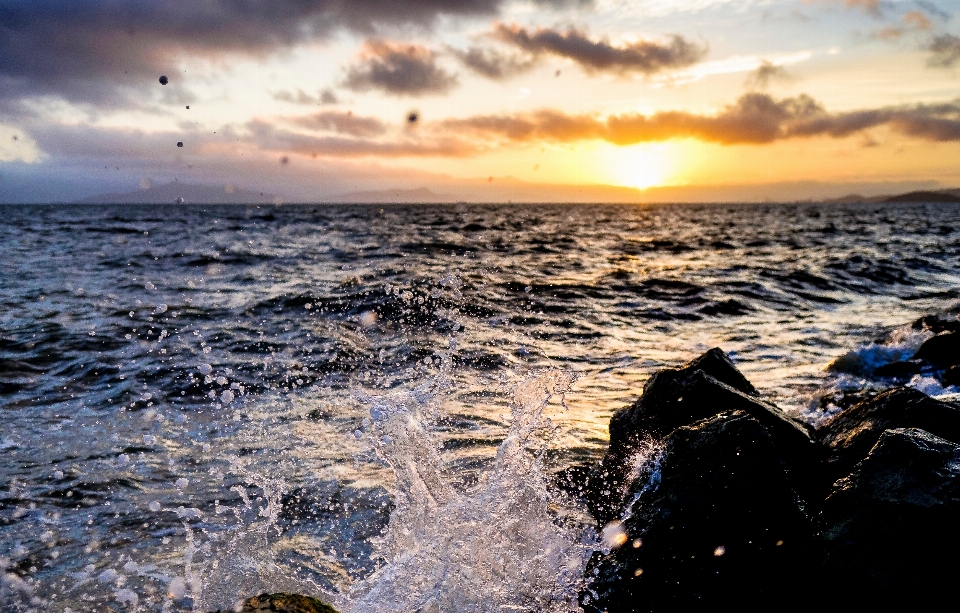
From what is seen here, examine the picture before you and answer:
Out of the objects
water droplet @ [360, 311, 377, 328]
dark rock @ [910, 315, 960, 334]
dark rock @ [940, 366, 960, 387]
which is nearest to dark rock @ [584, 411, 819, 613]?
dark rock @ [940, 366, 960, 387]

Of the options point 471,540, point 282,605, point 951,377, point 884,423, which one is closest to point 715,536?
point 884,423

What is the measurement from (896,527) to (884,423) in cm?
130

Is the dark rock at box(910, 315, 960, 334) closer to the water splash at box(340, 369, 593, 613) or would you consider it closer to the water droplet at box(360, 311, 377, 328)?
the water splash at box(340, 369, 593, 613)

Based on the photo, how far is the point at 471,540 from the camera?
4414 mm

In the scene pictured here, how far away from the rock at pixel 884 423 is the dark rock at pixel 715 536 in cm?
76

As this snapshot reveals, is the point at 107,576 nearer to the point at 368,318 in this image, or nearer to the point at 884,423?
the point at 884,423

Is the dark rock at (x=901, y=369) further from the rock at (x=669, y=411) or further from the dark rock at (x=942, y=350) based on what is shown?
the rock at (x=669, y=411)

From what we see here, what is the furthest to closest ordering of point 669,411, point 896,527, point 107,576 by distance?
1. point 669,411
2. point 107,576
3. point 896,527

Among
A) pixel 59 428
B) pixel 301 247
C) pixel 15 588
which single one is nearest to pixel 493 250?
pixel 301 247

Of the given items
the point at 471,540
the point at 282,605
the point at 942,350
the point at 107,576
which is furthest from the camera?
the point at 942,350

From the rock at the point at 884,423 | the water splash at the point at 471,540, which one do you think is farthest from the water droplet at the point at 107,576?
the rock at the point at 884,423

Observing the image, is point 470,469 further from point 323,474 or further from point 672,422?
point 672,422

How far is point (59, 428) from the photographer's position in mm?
6750

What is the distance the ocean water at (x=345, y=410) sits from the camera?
4.29 metres
